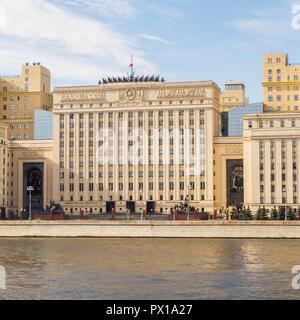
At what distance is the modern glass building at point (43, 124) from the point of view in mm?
188000

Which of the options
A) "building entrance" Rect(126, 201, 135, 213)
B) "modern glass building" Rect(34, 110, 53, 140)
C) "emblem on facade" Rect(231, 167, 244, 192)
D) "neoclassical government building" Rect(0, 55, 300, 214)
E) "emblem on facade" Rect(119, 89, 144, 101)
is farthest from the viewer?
"modern glass building" Rect(34, 110, 53, 140)

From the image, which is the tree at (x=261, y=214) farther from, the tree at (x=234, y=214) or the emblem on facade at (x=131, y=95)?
the emblem on facade at (x=131, y=95)

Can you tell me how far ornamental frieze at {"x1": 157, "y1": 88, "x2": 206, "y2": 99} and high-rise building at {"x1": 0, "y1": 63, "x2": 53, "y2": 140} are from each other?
43.7 meters

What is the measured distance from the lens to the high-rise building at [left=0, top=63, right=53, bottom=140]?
197m

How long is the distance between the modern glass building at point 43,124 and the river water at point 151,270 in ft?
265

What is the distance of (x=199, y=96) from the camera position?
168 m

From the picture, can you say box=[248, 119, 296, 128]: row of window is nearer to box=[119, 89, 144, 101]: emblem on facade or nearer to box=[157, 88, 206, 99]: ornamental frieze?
box=[157, 88, 206, 99]: ornamental frieze

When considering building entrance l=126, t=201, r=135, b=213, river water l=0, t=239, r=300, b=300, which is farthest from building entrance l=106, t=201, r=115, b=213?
river water l=0, t=239, r=300, b=300

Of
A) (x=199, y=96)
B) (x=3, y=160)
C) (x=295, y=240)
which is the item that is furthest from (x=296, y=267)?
(x=3, y=160)

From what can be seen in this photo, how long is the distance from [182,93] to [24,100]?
5254 centimetres

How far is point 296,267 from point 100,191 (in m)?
100

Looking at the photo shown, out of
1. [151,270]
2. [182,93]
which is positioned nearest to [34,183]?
[182,93]

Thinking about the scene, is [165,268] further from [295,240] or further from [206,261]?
[295,240]

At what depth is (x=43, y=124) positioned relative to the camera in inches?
7436
